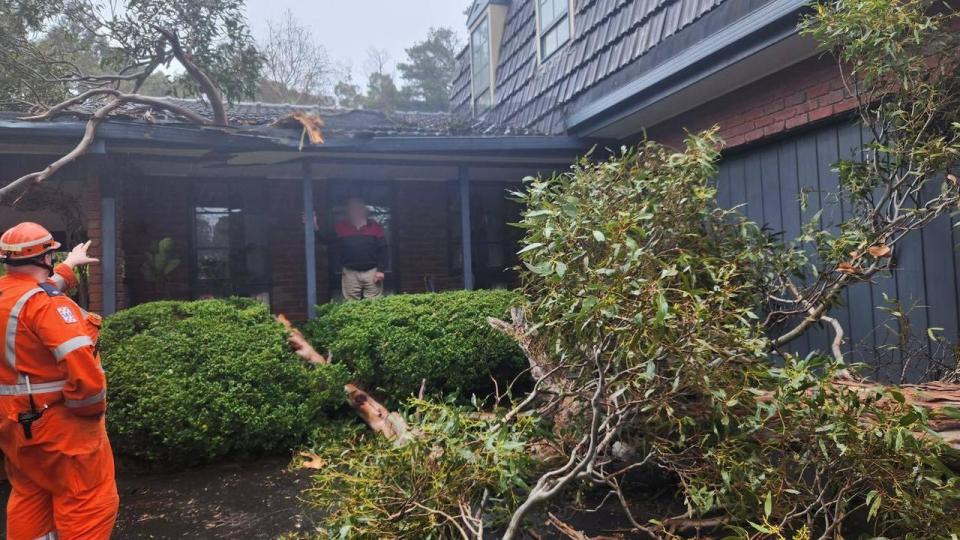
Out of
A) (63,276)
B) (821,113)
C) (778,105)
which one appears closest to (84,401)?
(63,276)

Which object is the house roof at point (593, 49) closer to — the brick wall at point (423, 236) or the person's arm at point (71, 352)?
the brick wall at point (423, 236)

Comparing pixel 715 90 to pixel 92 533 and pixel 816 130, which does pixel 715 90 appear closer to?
pixel 816 130

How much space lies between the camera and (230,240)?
28.5 feet

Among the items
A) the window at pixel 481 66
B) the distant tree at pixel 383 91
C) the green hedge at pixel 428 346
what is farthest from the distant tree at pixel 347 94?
the green hedge at pixel 428 346

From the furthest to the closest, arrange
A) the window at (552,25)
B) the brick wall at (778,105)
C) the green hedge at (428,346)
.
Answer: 1. the window at (552,25)
2. the green hedge at (428,346)
3. the brick wall at (778,105)

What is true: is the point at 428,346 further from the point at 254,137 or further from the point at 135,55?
the point at 135,55

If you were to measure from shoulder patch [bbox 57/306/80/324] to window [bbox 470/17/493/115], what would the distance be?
31.1ft

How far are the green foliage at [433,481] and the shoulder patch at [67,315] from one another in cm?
141

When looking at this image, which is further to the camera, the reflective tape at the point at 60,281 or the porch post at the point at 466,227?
the porch post at the point at 466,227

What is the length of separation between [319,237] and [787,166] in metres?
5.66

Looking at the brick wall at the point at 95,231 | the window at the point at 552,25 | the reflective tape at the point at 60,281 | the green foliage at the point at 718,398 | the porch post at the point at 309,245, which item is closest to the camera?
the green foliage at the point at 718,398

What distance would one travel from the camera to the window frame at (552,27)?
8.51 m

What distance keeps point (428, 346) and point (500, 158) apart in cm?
328

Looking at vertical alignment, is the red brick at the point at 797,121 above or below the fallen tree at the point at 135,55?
below
